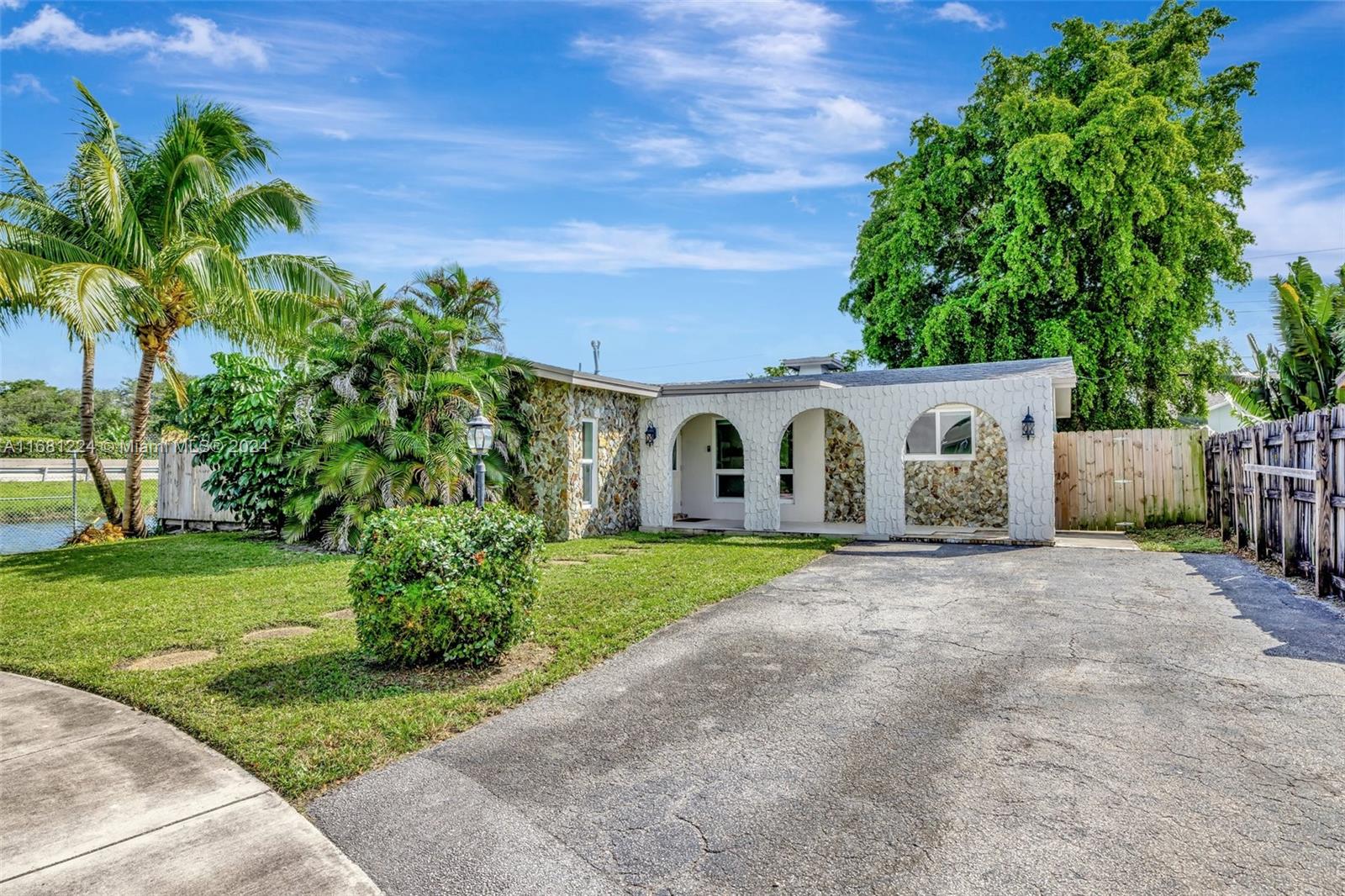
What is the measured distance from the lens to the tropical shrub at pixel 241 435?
13805 mm

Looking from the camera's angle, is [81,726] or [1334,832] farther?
[81,726]

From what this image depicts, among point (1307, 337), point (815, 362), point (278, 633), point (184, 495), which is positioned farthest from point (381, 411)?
point (1307, 337)

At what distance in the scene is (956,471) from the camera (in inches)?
602

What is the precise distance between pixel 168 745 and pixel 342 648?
1847 millimetres

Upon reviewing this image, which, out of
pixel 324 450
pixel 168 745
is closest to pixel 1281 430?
pixel 168 745

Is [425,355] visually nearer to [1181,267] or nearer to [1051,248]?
[1051,248]

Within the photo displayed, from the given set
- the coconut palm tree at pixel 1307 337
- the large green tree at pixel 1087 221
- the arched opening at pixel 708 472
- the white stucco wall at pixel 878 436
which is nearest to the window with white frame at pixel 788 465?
the arched opening at pixel 708 472

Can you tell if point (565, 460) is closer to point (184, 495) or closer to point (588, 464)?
point (588, 464)

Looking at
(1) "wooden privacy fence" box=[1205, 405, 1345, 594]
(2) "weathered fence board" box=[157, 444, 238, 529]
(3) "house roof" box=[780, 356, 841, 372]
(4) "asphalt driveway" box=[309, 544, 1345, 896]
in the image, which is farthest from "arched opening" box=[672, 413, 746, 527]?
(4) "asphalt driveway" box=[309, 544, 1345, 896]

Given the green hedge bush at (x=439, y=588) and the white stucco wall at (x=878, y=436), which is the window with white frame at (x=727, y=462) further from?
the green hedge bush at (x=439, y=588)

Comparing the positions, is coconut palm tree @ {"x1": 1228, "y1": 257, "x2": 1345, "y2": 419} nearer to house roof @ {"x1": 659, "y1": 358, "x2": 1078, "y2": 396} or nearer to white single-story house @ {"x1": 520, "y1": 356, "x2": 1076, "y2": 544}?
house roof @ {"x1": 659, "y1": 358, "x2": 1078, "y2": 396}

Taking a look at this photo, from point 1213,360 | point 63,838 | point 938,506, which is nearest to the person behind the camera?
point 63,838

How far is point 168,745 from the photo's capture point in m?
3.95

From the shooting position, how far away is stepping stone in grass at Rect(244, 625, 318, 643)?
244 inches
